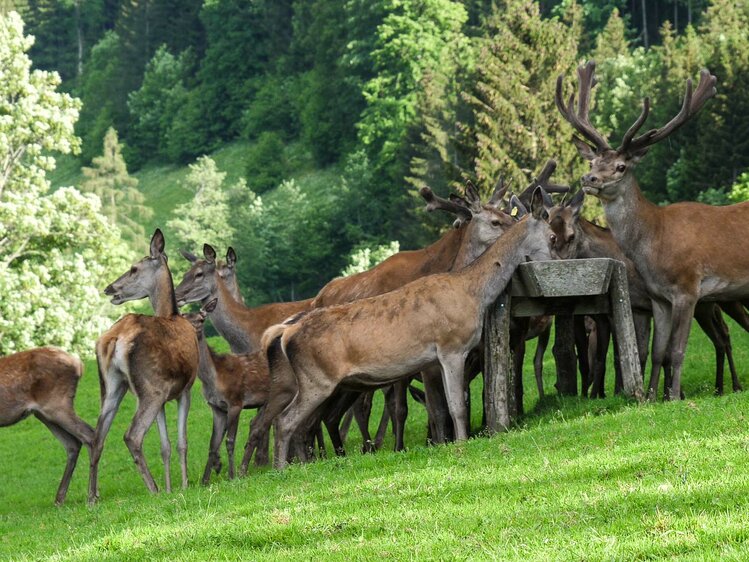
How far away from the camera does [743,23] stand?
57.4 metres

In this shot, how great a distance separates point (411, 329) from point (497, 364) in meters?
1.02

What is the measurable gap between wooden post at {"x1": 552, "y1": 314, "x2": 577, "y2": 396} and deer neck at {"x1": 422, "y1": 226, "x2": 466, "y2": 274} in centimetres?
125

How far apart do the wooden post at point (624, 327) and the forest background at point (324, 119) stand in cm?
2002

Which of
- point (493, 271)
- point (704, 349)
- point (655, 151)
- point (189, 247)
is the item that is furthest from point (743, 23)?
point (493, 271)

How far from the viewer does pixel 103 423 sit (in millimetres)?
12195

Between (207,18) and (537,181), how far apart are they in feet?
320

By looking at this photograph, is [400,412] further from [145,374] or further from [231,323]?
[231,323]

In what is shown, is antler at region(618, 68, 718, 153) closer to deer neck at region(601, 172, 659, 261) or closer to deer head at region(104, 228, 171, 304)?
deer neck at region(601, 172, 659, 261)

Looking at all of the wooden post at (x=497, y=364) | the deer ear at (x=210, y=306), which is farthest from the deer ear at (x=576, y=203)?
the deer ear at (x=210, y=306)

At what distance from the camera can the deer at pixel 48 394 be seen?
13.1m

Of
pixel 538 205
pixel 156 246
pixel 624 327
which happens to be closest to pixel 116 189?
pixel 156 246

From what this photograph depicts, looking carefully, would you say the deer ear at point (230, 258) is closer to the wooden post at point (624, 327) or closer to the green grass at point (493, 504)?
the green grass at point (493, 504)

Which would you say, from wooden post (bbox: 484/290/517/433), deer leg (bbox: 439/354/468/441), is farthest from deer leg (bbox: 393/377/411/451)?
deer leg (bbox: 439/354/468/441)

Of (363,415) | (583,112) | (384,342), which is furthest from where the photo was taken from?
(363,415)
